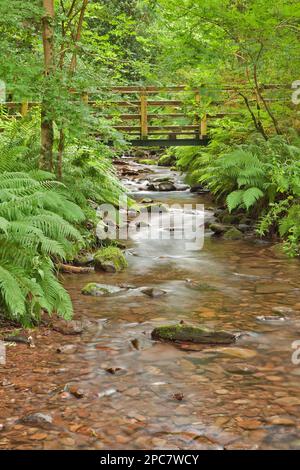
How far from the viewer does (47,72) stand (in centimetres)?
711

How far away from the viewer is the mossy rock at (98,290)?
6.27 metres

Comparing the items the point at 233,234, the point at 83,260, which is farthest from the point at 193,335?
the point at 233,234

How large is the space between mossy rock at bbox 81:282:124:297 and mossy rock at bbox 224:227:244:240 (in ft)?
12.8

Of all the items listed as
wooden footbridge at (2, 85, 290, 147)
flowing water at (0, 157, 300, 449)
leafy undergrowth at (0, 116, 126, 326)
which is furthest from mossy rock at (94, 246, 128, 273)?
wooden footbridge at (2, 85, 290, 147)

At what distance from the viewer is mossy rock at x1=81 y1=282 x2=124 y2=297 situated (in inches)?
247

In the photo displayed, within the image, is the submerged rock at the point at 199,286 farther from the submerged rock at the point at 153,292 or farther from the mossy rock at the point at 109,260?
the mossy rock at the point at 109,260

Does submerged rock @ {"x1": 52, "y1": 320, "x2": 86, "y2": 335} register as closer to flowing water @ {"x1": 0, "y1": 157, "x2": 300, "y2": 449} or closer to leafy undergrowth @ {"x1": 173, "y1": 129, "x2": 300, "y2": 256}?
flowing water @ {"x1": 0, "y1": 157, "x2": 300, "y2": 449}

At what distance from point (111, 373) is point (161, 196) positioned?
1089cm

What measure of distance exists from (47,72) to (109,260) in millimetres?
2692

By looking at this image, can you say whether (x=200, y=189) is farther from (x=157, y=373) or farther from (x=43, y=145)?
(x=157, y=373)

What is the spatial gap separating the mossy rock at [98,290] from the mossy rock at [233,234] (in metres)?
3.91

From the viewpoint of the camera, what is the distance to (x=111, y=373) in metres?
4.17

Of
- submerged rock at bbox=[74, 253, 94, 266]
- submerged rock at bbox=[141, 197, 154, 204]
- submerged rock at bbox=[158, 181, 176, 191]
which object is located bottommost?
submerged rock at bbox=[74, 253, 94, 266]
